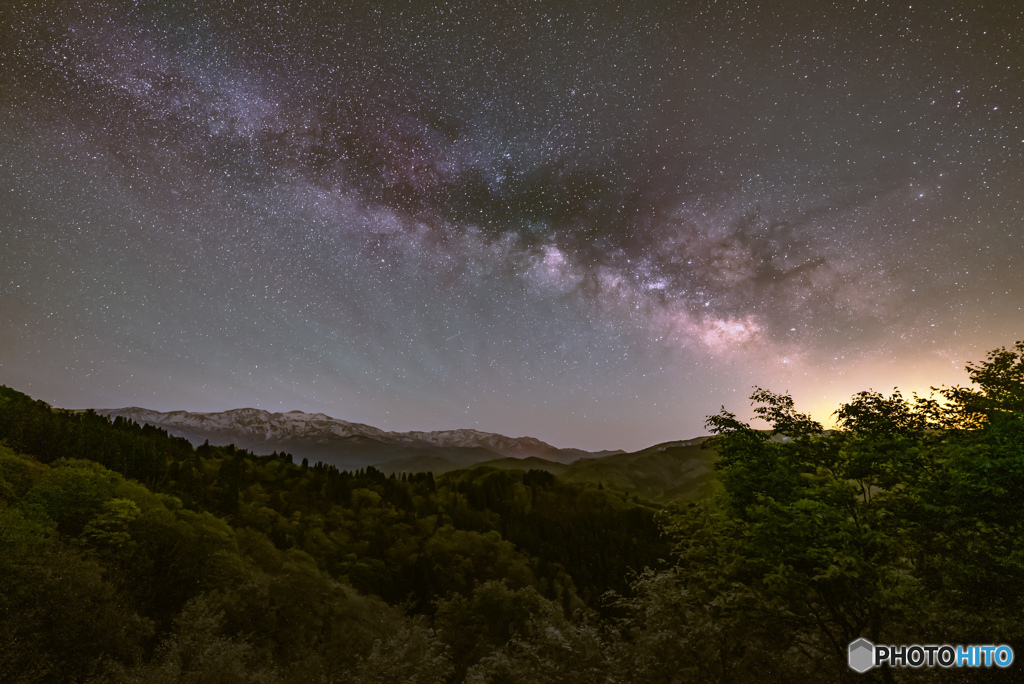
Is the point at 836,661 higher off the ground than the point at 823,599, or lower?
lower

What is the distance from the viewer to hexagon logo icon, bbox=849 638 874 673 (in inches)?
820

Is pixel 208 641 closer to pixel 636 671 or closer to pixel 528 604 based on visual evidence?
pixel 636 671

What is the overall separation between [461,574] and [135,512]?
5149 centimetres

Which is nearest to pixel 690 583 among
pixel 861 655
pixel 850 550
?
pixel 861 655

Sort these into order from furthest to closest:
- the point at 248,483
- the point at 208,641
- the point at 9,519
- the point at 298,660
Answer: the point at 248,483 → the point at 298,660 → the point at 9,519 → the point at 208,641

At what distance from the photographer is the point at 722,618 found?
76.1ft

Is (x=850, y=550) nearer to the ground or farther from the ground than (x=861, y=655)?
farther from the ground

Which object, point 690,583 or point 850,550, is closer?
point 850,550

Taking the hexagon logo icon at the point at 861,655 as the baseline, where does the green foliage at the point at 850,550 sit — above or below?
above

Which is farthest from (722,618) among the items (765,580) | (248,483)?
(248,483)

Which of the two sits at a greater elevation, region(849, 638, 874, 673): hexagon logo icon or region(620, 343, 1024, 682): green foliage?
region(620, 343, 1024, 682): green foliage

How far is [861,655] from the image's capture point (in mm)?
21281

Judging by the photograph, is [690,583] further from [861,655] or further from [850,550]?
[850,550]

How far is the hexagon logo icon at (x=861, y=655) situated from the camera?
2083 centimetres
